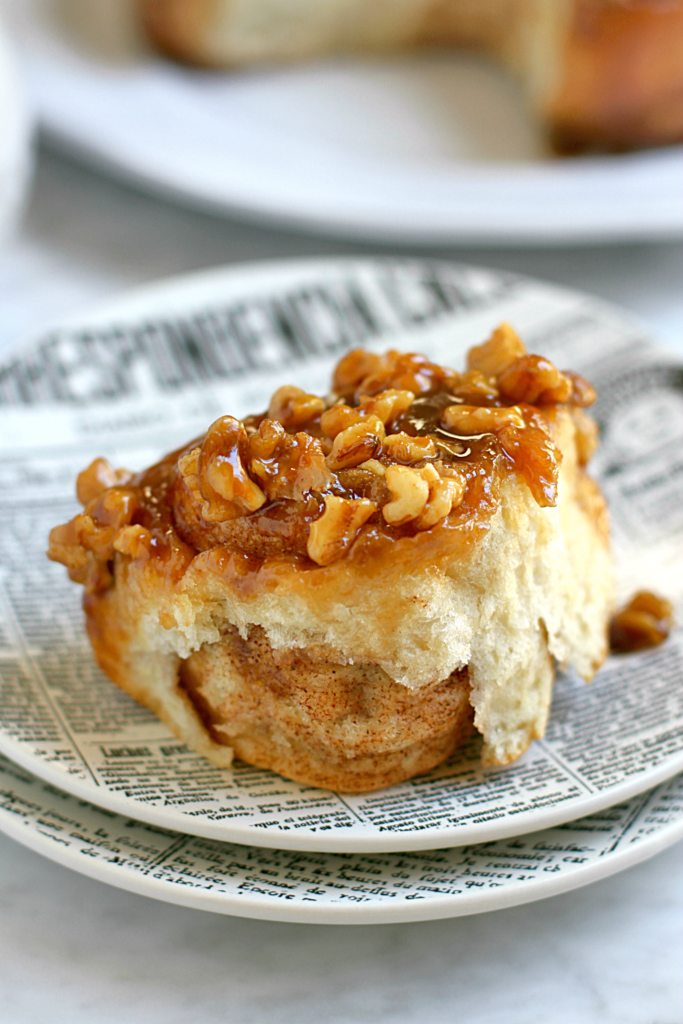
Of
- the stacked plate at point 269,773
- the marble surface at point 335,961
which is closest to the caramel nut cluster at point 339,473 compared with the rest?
the stacked plate at point 269,773

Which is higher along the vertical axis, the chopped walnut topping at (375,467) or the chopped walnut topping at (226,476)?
the chopped walnut topping at (226,476)

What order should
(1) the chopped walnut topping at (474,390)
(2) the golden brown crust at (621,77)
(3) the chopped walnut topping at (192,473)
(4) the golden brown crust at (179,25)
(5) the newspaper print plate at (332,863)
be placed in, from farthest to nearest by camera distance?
(4) the golden brown crust at (179,25) < (2) the golden brown crust at (621,77) < (1) the chopped walnut topping at (474,390) < (3) the chopped walnut topping at (192,473) < (5) the newspaper print plate at (332,863)

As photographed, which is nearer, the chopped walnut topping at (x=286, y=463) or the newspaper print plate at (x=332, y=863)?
the newspaper print plate at (x=332, y=863)

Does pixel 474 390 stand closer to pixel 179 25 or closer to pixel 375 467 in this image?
pixel 375 467

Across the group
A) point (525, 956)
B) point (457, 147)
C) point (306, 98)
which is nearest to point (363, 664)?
point (525, 956)

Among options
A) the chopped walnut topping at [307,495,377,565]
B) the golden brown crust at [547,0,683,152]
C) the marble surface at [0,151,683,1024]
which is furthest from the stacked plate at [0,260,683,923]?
the golden brown crust at [547,0,683,152]

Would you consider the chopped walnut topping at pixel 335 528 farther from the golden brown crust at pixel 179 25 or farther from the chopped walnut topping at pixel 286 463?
the golden brown crust at pixel 179 25

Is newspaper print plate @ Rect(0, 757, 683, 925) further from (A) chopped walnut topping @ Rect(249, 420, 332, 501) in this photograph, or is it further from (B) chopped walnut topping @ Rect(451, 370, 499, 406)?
(B) chopped walnut topping @ Rect(451, 370, 499, 406)
